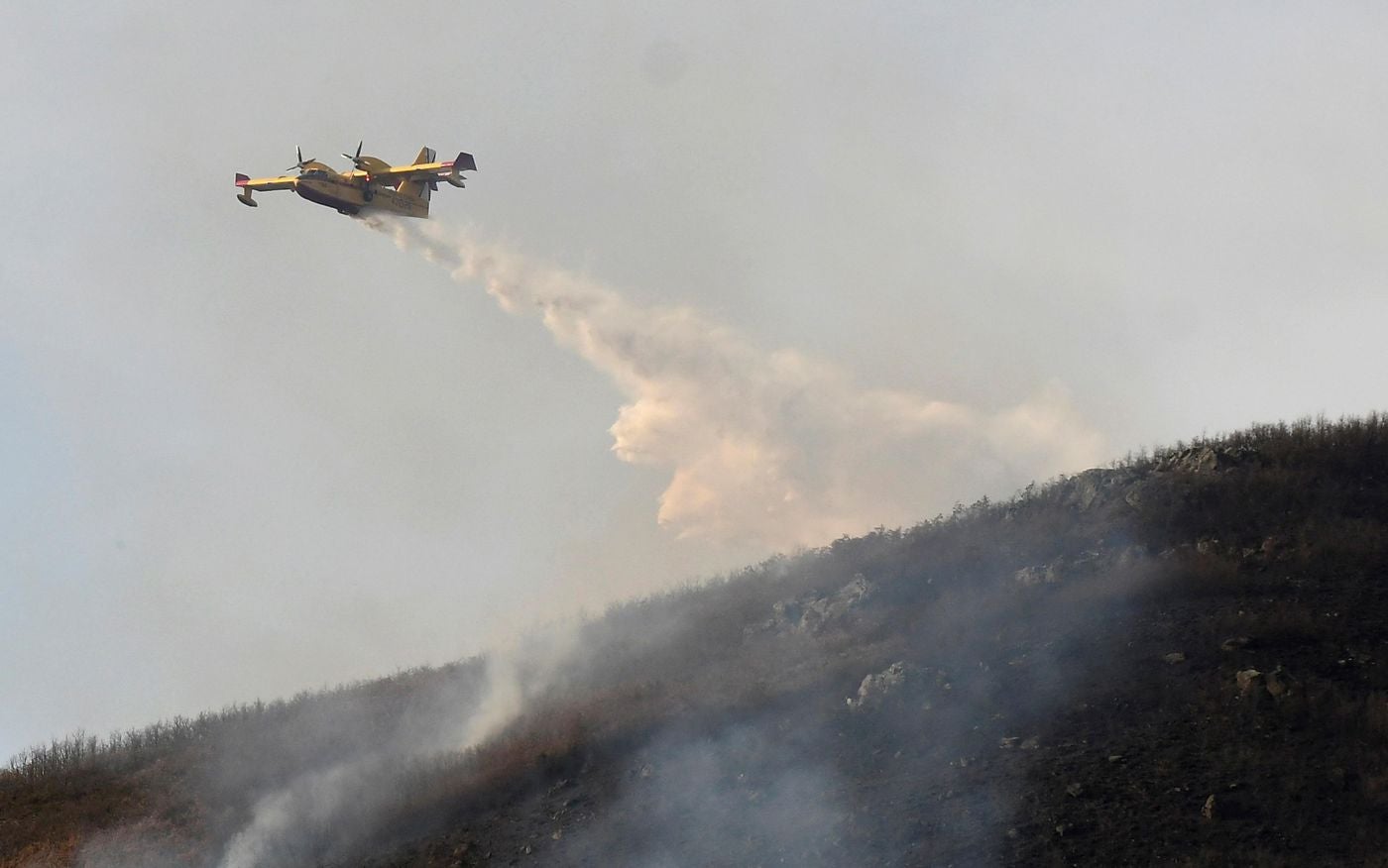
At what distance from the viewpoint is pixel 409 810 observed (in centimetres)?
2764

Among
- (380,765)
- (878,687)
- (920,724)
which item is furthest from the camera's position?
(380,765)

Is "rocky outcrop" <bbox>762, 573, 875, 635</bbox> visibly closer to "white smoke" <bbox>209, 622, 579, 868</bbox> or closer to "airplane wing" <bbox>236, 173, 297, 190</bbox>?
"white smoke" <bbox>209, 622, 579, 868</bbox>

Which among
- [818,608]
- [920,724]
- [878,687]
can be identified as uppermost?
[818,608]

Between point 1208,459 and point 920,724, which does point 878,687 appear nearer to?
point 920,724

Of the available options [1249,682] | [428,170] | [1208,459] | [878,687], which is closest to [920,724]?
[878,687]

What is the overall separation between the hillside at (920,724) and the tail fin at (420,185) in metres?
19.5

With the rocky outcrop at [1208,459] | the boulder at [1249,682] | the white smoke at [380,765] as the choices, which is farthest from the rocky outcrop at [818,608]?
the boulder at [1249,682]

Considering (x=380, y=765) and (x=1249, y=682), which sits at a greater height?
(x=380, y=765)

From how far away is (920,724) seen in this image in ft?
83.4

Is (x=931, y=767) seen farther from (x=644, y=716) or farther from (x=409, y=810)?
(x=409, y=810)

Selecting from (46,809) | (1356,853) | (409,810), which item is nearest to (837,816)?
(1356,853)

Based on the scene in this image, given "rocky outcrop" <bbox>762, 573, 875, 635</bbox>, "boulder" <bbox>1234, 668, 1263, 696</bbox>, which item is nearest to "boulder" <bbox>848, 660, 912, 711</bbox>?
"rocky outcrop" <bbox>762, 573, 875, 635</bbox>

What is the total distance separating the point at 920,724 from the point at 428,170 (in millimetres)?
31409

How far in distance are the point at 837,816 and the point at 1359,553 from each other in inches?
532
